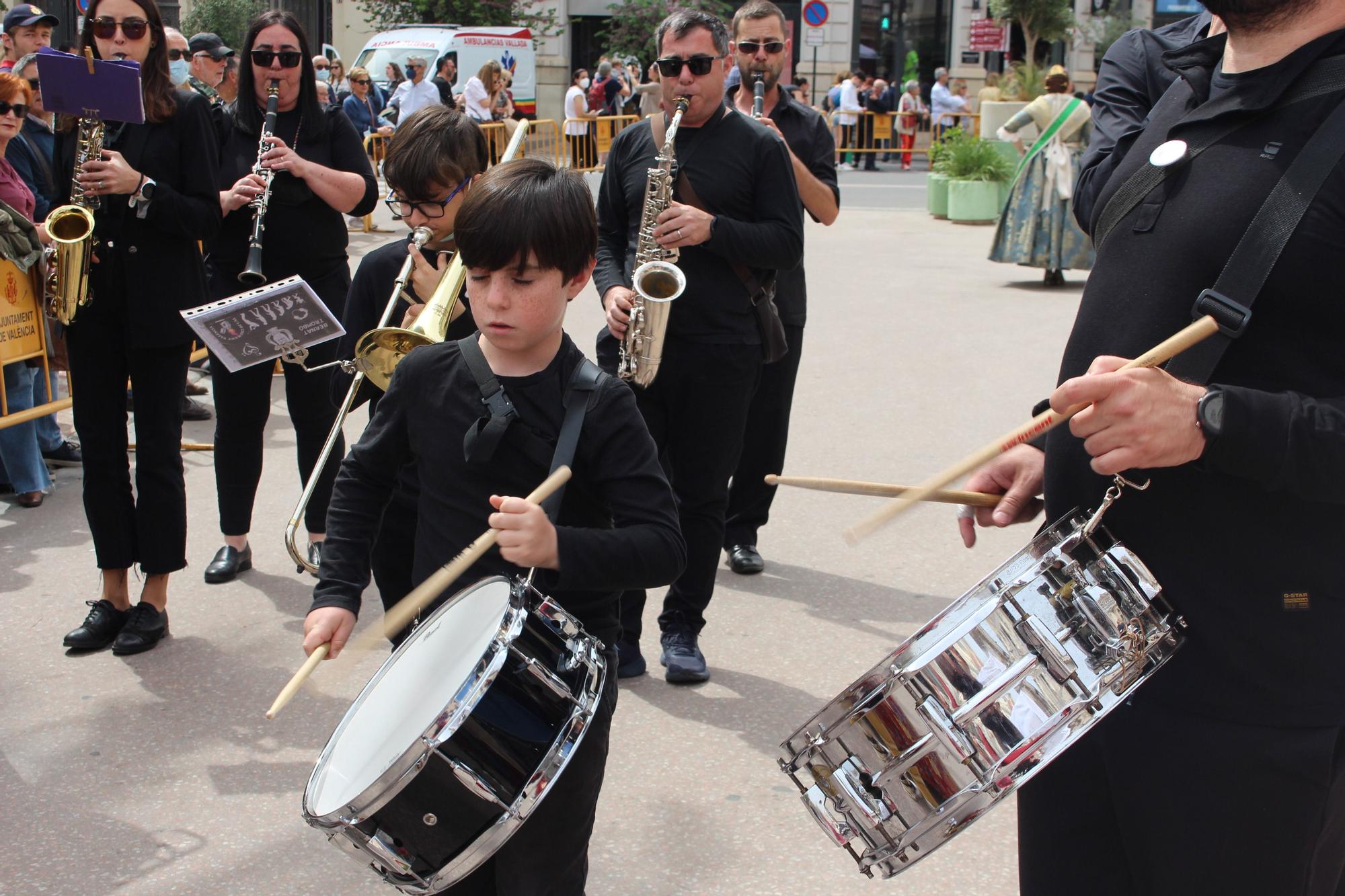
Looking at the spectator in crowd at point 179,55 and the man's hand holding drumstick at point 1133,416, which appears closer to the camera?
the man's hand holding drumstick at point 1133,416

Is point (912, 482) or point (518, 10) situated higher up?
point (518, 10)

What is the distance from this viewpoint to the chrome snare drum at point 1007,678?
5.71 ft

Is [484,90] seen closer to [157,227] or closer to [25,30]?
[25,30]

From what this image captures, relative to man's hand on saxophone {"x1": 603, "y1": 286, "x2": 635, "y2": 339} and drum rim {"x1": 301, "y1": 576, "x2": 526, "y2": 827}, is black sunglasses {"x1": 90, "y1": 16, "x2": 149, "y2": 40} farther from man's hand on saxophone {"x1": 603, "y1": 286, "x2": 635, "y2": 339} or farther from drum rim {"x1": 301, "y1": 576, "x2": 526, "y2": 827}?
drum rim {"x1": 301, "y1": 576, "x2": 526, "y2": 827}

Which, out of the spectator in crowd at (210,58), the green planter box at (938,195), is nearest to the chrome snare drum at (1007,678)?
the spectator in crowd at (210,58)

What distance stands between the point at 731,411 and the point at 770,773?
3.61 feet

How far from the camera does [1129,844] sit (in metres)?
1.88

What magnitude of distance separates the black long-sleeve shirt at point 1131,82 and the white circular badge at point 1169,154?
2.27 feet

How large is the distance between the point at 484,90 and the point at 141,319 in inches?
602

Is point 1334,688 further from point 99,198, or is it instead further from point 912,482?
point 912,482

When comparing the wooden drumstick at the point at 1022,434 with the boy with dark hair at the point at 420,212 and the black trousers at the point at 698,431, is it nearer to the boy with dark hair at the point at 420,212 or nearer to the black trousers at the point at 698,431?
the boy with dark hair at the point at 420,212

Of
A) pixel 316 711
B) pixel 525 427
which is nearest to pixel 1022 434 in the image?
pixel 525 427

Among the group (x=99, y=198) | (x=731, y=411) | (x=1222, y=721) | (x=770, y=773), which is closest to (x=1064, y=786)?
(x=1222, y=721)

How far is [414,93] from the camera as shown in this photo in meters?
18.8
